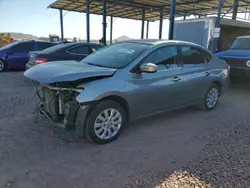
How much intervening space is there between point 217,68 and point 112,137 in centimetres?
317

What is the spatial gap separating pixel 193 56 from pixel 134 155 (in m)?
2.68

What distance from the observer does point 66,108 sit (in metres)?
3.64

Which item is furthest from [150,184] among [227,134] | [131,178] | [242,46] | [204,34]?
[204,34]

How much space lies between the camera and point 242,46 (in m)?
8.35

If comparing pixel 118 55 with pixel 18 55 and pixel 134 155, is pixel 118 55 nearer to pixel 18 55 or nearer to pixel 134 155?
pixel 134 155

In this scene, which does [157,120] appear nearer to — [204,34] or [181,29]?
[204,34]

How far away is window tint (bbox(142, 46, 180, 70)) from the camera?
425cm

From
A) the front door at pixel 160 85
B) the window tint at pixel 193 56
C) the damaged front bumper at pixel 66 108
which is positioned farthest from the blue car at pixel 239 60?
the damaged front bumper at pixel 66 108

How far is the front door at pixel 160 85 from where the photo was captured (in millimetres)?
4035

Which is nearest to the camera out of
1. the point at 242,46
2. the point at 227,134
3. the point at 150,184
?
the point at 150,184

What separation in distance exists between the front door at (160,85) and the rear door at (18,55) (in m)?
7.91

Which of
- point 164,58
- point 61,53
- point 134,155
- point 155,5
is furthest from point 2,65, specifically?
point 155,5

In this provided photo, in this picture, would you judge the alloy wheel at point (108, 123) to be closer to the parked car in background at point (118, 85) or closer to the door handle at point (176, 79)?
the parked car in background at point (118, 85)

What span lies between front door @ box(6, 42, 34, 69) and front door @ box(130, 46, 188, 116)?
7.91 meters
